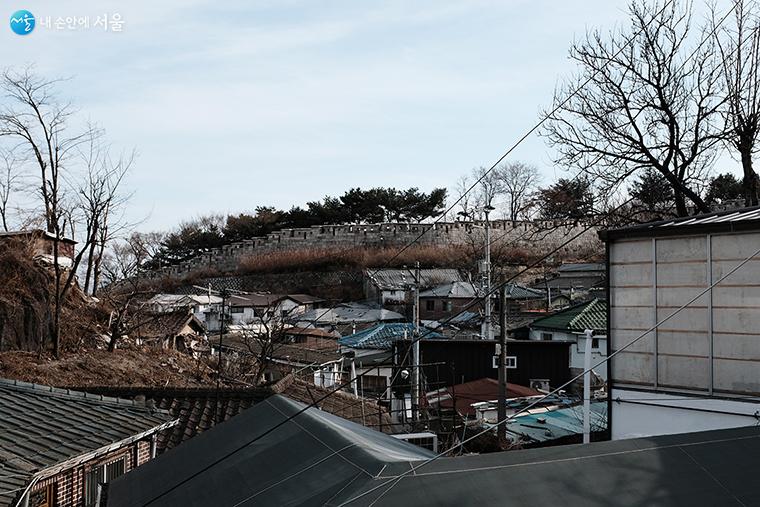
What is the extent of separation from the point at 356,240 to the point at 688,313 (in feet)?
99.8

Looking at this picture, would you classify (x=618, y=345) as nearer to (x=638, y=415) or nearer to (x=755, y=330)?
(x=638, y=415)

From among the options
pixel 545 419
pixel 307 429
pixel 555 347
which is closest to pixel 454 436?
→ pixel 545 419

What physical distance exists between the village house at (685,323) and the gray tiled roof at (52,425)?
455 cm

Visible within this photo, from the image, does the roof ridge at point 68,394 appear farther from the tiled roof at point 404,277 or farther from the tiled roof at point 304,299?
the tiled roof at point 404,277

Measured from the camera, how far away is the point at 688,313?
5945mm

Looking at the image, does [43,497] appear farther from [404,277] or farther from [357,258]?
[357,258]

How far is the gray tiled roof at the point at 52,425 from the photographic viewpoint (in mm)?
5207

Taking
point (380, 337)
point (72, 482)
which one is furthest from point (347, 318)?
point (72, 482)

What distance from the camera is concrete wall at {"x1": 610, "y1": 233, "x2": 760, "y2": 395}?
5.55 m

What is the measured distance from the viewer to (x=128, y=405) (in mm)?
7402

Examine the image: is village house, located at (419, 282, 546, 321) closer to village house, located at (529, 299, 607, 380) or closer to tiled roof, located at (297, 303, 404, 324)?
tiled roof, located at (297, 303, 404, 324)

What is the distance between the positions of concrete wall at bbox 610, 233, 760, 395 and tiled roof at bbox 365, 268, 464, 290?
2296 cm

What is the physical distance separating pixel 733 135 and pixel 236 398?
822 centimetres

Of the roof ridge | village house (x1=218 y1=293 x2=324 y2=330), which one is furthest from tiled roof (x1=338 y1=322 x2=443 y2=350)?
the roof ridge
